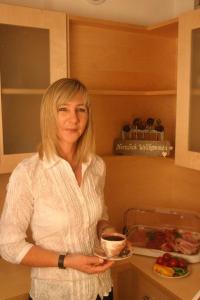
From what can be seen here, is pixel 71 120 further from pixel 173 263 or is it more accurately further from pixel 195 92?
pixel 173 263

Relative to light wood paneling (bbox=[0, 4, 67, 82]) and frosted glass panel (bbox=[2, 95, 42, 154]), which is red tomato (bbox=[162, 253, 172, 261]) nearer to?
frosted glass panel (bbox=[2, 95, 42, 154])

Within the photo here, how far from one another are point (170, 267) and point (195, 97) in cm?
82

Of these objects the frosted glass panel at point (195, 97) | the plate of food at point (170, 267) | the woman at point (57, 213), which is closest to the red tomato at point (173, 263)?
the plate of food at point (170, 267)

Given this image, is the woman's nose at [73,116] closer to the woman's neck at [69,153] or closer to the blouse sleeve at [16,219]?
the woman's neck at [69,153]

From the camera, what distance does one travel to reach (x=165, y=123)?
7.35ft

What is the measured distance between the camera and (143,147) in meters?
2.03

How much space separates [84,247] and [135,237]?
0.75 meters

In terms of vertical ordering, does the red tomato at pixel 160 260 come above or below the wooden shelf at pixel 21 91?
below

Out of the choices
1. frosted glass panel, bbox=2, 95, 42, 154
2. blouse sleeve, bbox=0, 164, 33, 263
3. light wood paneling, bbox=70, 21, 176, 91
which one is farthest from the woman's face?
light wood paneling, bbox=70, 21, 176, 91

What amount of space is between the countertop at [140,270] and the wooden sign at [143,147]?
59cm

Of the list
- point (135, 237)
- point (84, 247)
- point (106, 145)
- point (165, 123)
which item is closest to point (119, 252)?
point (84, 247)

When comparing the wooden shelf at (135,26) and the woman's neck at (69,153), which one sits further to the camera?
the wooden shelf at (135,26)

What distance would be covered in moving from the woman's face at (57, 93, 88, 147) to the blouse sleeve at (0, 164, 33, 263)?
0.21m

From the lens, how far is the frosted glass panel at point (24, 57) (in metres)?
1.54
